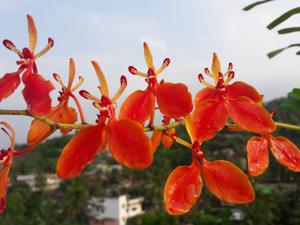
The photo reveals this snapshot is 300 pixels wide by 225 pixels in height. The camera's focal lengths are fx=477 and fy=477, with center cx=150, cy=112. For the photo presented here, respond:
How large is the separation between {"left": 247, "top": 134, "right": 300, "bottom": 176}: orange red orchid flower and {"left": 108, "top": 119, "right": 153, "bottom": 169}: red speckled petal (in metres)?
0.15

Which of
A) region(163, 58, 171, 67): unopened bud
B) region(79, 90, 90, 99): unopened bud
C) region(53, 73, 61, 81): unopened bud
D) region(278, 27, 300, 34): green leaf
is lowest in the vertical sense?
region(79, 90, 90, 99): unopened bud

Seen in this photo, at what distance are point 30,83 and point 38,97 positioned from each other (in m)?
0.02

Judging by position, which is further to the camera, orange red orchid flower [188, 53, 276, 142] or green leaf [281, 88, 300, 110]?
green leaf [281, 88, 300, 110]

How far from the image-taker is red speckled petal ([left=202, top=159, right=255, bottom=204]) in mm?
428

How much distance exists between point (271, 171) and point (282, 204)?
5.14 meters

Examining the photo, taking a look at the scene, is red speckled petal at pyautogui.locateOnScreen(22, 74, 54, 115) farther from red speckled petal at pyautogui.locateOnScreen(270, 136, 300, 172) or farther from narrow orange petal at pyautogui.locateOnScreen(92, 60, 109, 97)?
red speckled petal at pyautogui.locateOnScreen(270, 136, 300, 172)

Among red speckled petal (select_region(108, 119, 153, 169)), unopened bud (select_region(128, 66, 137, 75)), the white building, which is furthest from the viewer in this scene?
the white building

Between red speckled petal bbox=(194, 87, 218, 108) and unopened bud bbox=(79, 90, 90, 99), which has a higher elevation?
unopened bud bbox=(79, 90, 90, 99)

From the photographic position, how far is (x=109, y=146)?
407mm

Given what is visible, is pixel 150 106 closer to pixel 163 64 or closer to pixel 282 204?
pixel 163 64

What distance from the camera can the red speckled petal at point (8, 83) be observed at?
42 centimetres

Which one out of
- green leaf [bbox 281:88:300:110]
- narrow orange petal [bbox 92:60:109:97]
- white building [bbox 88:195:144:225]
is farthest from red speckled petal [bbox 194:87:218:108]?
white building [bbox 88:195:144:225]

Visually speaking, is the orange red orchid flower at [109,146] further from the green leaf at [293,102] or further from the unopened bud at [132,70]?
the green leaf at [293,102]

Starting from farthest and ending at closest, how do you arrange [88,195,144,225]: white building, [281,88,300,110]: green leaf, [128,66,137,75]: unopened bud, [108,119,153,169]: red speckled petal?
[88,195,144,225]: white building → [281,88,300,110]: green leaf → [128,66,137,75]: unopened bud → [108,119,153,169]: red speckled petal
